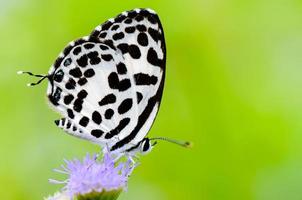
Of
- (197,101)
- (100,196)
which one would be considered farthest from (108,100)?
(197,101)

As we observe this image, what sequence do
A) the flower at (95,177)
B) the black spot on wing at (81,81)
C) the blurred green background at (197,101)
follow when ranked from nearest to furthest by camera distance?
the flower at (95,177)
the black spot on wing at (81,81)
the blurred green background at (197,101)

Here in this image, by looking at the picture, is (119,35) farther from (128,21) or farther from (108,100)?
(108,100)

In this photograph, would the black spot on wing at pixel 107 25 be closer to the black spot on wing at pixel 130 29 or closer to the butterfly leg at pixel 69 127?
the black spot on wing at pixel 130 29

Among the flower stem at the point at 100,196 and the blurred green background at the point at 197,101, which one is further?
the blurred green background at the point at 197,101

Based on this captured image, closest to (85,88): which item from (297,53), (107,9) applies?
(107,9)

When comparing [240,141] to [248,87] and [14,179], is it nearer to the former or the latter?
[248,87]

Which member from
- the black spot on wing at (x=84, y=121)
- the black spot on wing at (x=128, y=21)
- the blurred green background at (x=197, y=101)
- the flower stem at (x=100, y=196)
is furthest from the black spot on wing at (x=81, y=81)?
the blurred green background at (x=197, y=101)
